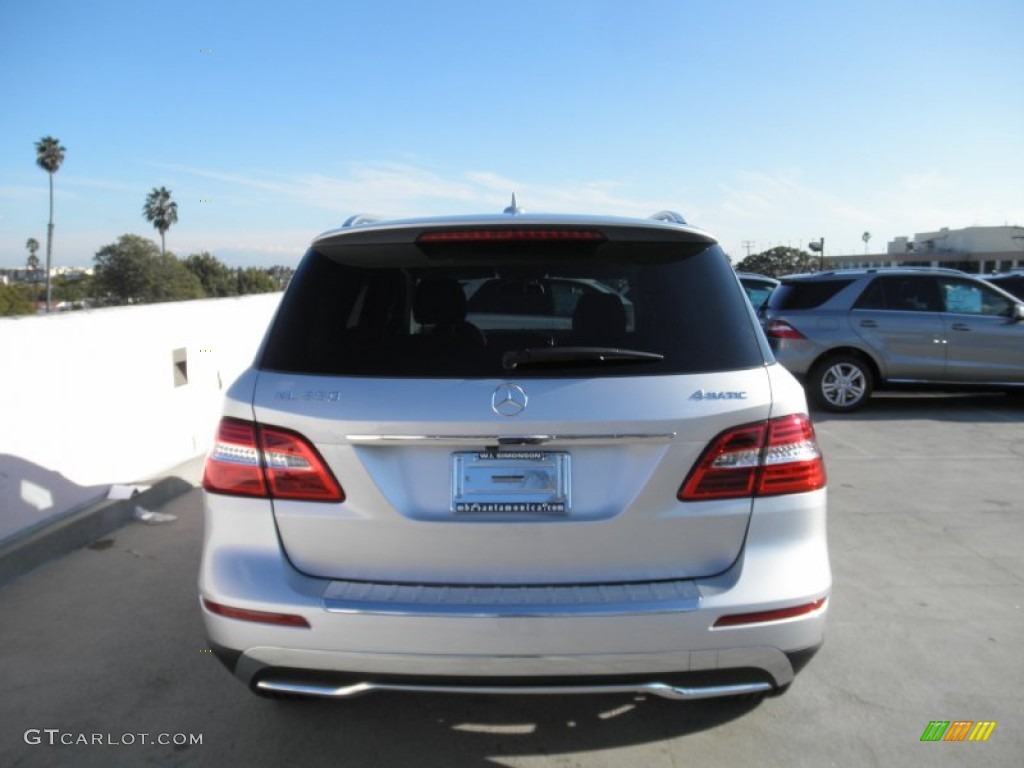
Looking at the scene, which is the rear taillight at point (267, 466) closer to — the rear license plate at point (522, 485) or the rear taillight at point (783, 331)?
the rear license plate at point (522, 485)

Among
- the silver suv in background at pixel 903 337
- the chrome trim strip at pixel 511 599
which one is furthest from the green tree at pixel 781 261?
the chrome trim strip at pixel 511 599

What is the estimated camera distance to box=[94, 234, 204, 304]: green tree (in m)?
43.5

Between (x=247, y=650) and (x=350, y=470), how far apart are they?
0.64m

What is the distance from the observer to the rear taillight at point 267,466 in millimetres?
2443

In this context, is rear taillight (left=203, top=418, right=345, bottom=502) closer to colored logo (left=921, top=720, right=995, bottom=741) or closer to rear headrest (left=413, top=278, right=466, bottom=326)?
rear headrest (left=413, top=278, right=466, bottom=326)

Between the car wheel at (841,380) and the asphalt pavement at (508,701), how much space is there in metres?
5.07

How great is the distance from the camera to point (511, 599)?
2365 millimetres

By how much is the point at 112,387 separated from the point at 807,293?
7.99 metres

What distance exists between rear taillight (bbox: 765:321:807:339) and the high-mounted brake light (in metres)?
7.82

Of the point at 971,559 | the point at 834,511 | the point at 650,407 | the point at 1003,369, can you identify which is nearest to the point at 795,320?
the point at 1003,369

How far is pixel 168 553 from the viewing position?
494 centimetres

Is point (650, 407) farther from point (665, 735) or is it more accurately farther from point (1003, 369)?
point (1003, 369)

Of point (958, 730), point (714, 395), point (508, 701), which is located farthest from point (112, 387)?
point (958, 730)

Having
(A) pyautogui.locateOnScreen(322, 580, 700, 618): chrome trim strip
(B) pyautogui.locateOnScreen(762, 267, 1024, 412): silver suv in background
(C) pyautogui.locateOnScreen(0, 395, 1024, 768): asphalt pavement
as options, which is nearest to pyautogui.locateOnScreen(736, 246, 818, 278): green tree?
(B) pyautogui.locateOnScreen(762, 267, 1024, 412): silver suv in background
